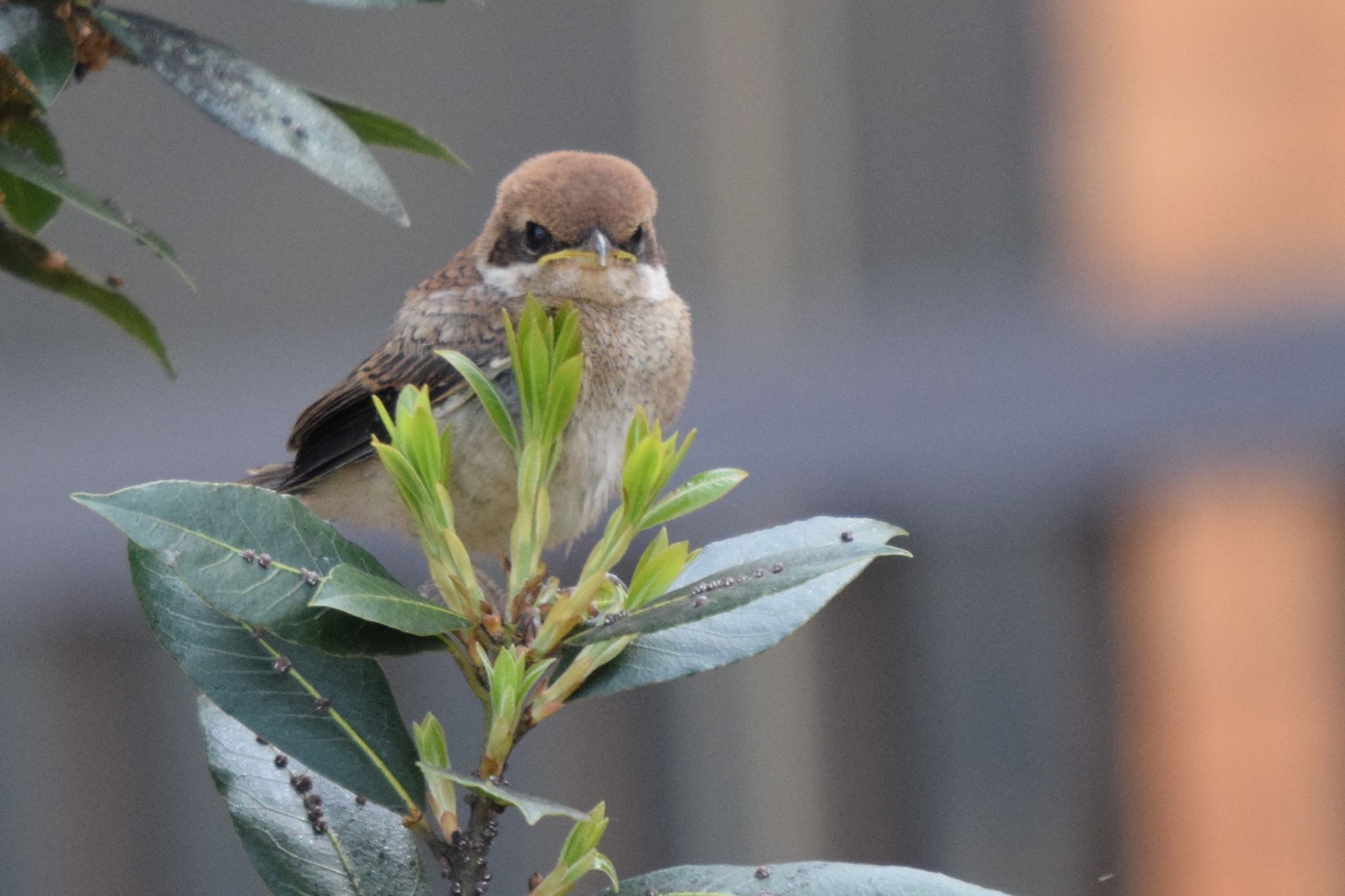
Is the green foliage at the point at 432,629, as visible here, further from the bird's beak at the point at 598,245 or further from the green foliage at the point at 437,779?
the bird's beak at the point at 598,245

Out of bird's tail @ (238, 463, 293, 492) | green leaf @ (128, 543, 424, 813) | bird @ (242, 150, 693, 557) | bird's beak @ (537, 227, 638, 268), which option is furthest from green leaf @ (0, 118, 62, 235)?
bird's tail @ (238, 463, 293, 492)

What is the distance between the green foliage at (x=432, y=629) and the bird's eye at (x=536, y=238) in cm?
123

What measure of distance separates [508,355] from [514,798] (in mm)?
1464

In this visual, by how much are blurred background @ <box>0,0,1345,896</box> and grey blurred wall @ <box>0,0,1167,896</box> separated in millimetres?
13

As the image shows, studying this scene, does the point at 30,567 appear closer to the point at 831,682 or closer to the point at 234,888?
the point at 234,888

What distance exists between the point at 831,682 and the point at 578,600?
4.32 metres

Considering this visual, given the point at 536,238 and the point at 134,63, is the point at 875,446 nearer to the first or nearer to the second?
the point at 536,238

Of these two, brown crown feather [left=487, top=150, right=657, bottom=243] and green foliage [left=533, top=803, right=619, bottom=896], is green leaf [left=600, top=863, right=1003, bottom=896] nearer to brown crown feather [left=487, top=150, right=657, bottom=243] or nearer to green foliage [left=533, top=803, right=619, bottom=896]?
green foliage [left=533, top=803, right=619, bottom=896]

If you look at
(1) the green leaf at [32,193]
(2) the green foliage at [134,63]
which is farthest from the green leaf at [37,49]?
(1) the green leaf at [32,193]

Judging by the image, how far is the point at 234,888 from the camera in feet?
19.0

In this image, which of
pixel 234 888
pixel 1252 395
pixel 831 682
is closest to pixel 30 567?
pixel 234 888

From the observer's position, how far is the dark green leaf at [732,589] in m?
1.41

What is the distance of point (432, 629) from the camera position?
1.42 metres

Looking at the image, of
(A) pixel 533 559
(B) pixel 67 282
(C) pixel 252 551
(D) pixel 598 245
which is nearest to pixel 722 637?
(A) pixel 533 559
